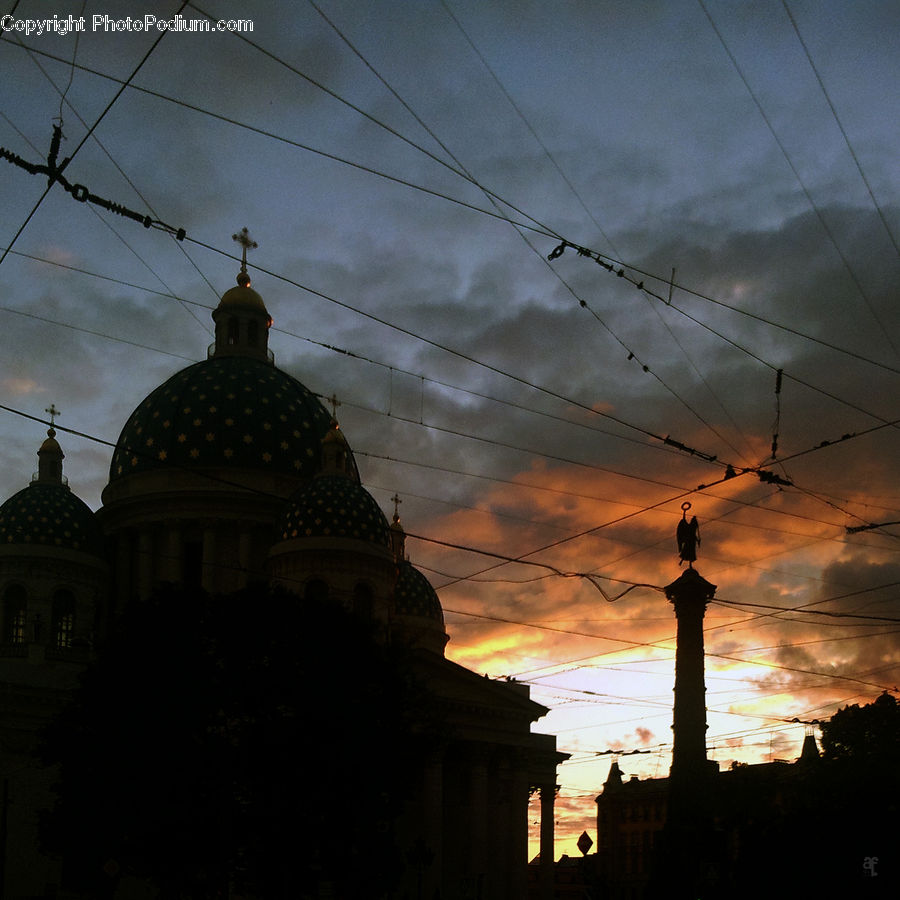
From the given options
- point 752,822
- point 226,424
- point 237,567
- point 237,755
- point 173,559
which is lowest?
point 752,822

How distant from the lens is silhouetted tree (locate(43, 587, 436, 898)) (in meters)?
→ 39.5

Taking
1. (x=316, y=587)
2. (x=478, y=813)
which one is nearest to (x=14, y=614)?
(x=316, y=587)

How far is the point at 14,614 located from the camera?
6706 cm

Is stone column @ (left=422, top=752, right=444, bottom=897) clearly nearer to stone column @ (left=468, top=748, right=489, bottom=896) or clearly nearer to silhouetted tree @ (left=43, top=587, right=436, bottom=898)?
stone column @ (left=468, top=748, right=489, bottom=896)

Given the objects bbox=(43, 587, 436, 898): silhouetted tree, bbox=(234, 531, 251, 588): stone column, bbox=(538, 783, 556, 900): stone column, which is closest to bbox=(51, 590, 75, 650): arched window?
bbox=(234, 531, 251, 588): stone column

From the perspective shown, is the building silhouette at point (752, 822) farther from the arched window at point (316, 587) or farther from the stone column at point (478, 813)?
the arched window at point (316, 587)

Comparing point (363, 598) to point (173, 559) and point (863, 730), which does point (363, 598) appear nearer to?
point (173, 559)

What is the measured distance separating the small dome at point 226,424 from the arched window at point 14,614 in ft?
30.3

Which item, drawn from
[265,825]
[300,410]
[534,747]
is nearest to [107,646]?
[265,825]

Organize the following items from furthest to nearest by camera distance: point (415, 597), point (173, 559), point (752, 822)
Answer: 1. point (415, 597)
2. point (173, 559)
3. point (752, 822)

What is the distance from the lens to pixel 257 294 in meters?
82.2

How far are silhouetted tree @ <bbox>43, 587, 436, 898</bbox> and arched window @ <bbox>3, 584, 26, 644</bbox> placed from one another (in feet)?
71.7

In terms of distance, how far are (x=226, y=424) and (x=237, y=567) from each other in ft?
28.3

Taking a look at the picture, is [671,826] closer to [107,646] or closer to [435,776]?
[107,646]
